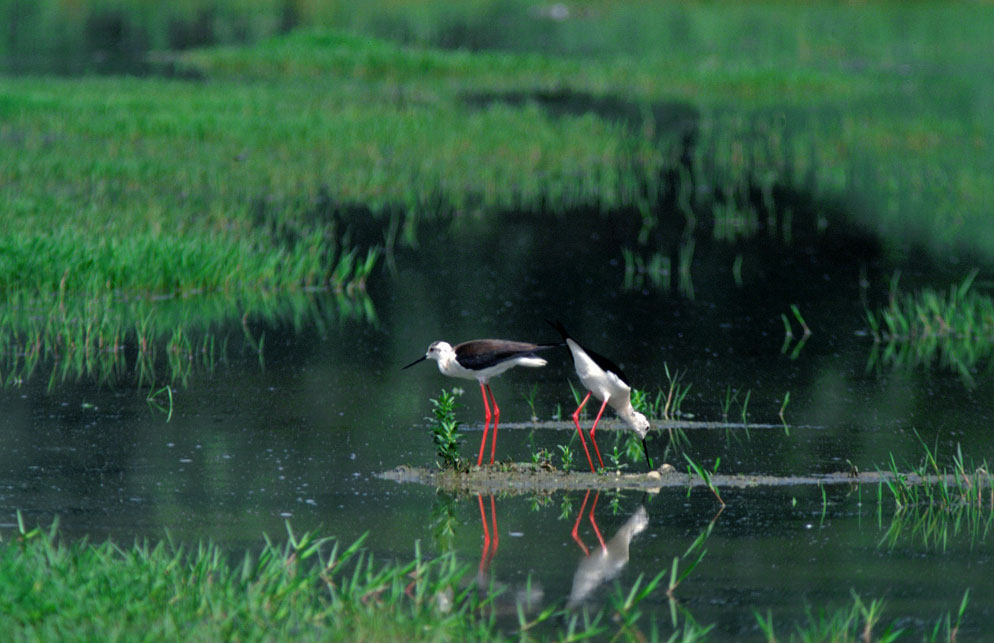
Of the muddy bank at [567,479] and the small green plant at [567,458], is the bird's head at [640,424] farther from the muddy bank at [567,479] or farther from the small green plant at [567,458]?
the small green plant at [567,458]

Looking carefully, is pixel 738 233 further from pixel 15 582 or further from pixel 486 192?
pixel 15 582

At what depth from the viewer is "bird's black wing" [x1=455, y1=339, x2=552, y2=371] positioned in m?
8.03

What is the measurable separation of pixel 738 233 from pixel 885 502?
10184 mm

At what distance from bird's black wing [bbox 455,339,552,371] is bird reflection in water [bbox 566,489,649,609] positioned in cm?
80

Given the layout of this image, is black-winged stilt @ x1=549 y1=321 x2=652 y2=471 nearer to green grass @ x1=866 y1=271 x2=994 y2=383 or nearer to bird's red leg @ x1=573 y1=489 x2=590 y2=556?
bird's red leg @ x1=573 y1=489 x2=590 y2=556

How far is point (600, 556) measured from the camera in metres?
7.03

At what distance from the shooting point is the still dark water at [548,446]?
689 cm

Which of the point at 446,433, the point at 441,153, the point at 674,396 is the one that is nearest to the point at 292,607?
the point at 446,433

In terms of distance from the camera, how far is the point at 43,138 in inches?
830

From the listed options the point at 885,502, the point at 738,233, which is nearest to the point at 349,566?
the point at 885,502

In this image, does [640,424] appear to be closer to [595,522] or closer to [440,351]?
[595,522]

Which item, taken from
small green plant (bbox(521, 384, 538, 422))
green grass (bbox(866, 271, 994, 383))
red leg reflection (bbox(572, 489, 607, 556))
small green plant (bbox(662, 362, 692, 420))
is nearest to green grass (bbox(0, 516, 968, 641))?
red leg reflection (bbox(572, 489, 607, 556))

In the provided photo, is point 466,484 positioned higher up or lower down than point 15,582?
lower down

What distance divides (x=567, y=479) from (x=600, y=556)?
1.13 metres
